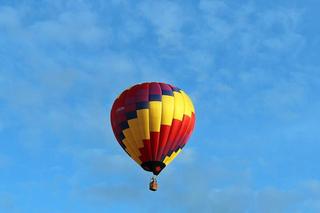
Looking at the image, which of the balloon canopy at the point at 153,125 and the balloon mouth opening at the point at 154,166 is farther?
the balloon mouth opening at the point at 154,166

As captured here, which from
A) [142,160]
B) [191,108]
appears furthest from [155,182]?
[191,108]

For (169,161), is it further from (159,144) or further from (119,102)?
(119,102)

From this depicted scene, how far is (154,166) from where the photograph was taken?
62.7 meters

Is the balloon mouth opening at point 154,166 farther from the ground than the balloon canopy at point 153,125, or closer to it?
closer to it

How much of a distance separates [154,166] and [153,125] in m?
3.16

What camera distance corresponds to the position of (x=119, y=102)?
64750 millimetres

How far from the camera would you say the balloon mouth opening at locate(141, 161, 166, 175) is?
206ft

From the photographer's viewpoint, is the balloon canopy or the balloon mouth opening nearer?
the balloon canopy

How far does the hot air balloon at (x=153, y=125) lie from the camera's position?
62.6m

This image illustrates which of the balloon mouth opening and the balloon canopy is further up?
the balloon canopy

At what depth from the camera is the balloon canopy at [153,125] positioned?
205 feet

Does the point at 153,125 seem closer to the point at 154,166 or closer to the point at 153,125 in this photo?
the point at 153,125

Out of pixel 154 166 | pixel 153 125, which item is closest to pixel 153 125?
pixel 153 125

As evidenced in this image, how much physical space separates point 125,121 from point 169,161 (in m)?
4.63
